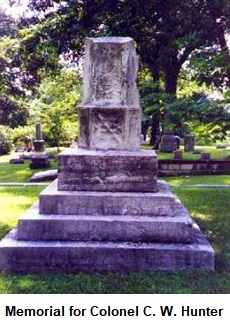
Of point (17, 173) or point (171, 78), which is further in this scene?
point (171, 78)

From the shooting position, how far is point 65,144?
26641mm

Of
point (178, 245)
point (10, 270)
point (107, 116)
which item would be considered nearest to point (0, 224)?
point (10, 270)

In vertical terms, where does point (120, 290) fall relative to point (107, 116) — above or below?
below

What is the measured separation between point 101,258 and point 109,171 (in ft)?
3.78

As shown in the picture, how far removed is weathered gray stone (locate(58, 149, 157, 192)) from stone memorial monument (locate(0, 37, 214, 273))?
1cm

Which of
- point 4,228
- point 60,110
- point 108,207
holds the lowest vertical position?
point 4,228

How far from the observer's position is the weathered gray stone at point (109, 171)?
5.54 m

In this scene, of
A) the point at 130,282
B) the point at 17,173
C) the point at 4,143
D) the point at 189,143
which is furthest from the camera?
the point at 4,143

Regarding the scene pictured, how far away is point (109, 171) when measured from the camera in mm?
5559

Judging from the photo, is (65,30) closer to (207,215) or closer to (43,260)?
(207,215)

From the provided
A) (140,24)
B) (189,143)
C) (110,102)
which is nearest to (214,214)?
(110,102)

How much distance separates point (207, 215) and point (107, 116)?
312 centimetres

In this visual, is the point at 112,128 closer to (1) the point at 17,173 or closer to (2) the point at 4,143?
(1) the point at 17,173

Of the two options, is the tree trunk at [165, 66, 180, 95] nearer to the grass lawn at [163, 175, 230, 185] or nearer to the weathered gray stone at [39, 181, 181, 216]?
the grass lawn at [163, 175, 230, 185]
